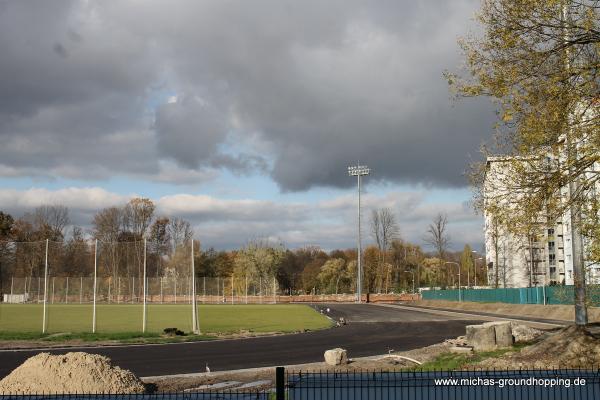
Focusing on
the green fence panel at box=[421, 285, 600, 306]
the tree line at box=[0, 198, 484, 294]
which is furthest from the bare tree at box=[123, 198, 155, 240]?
the green fence panel at box=[421, 285, 600, 306]

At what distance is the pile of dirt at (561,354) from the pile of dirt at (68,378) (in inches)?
312

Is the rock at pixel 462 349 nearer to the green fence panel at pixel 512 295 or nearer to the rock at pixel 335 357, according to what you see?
the rock at pixel 335 357

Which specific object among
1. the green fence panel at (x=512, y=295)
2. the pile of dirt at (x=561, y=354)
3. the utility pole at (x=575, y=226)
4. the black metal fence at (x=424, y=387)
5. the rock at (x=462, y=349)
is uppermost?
the utility pole at (x=575, y=226)

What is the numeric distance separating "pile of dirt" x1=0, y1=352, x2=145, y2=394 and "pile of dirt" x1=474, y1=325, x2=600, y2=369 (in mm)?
7936

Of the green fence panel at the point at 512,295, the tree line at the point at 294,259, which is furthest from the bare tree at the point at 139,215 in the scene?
the green fence panel at the point at 512,295

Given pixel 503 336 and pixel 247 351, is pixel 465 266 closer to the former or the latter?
pixel 247 351

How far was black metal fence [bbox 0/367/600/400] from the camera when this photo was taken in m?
6.89

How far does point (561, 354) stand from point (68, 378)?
431 inches

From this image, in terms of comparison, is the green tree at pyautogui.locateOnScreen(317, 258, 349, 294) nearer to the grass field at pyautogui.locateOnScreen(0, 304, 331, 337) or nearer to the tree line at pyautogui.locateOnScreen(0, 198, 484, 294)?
the tree line at pyautogui.locateOnScreen(0, 198, 484, 294)

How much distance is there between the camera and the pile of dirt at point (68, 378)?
11.2 metres

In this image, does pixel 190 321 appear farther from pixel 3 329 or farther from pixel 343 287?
pixel 343 287

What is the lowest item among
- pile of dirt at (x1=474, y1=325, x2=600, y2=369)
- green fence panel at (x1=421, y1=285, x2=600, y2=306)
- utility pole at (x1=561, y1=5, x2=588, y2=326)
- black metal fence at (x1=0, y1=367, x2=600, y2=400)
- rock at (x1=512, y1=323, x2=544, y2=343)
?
green fence panel at (x1=421, y1=285, x2=600, y2=306)

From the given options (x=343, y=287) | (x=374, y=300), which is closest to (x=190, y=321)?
(x=374, y=300)

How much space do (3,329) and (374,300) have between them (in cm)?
7696
